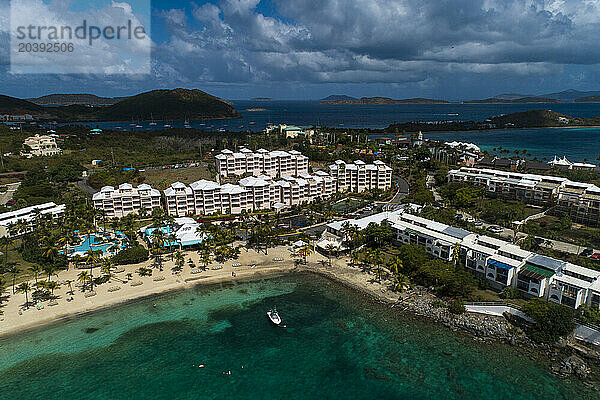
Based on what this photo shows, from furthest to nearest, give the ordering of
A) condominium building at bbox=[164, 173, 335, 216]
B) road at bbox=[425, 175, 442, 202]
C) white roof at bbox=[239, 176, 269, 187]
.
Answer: road at bbox=[425, 175, 442, 202]
white roof at bbox=[239, 176, 269, 187]
condominium building at bbox=[164, 173, 335, 216]

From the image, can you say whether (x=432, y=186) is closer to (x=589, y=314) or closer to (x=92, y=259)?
(x=589, y=314)

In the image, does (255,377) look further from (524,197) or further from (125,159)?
(125,159)

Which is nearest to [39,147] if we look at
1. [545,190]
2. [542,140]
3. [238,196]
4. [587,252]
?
[238,196]

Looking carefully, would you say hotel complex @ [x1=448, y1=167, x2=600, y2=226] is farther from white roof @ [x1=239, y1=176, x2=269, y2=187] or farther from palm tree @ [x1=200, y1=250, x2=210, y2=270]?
palm tree @ [x1=200, y1=250, x2=210, y2=270]

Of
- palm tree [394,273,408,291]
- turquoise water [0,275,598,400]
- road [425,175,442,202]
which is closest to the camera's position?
turquoise water [0,275,598,400]

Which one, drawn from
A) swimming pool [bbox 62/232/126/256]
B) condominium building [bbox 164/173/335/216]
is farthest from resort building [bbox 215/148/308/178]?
swimming pool [bbox 62/232/126/256]

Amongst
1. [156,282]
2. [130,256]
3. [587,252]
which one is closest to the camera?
[156,282]
